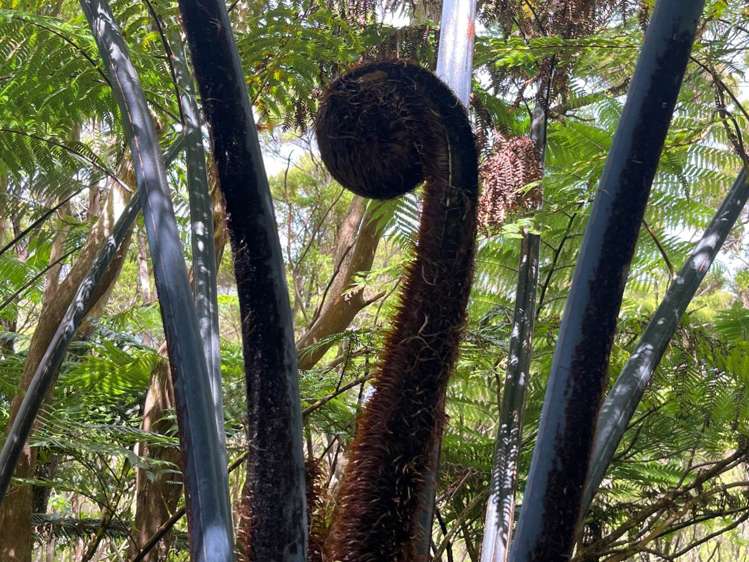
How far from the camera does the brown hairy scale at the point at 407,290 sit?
1028 millimetres

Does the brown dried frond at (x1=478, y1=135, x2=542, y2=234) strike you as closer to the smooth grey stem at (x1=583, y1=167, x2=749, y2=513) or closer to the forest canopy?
the forest canopy

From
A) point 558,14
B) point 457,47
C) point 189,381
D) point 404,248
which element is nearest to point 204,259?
point 189,381

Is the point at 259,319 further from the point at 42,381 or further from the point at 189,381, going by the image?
the point at 42,381

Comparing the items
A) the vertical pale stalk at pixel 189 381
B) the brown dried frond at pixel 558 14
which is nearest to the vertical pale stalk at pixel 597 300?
the vertical pale stalk at pixel 189 381

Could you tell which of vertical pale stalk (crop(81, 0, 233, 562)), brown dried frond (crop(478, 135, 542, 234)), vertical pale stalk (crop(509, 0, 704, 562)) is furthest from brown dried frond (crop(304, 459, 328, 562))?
brown dried frond (crop(478, 135, 542, 234))

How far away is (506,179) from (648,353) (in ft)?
2.84

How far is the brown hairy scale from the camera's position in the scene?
1.03 meters

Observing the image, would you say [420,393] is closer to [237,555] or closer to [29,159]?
[237,555]

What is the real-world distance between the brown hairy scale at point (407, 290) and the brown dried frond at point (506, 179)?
0.95 meters

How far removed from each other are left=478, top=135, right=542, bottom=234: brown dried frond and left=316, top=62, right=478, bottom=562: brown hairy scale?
0.95 meters

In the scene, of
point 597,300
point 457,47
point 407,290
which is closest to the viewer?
point 597,300

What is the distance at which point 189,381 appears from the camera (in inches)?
40.5

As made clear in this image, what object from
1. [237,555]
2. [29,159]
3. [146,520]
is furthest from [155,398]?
[237,555]

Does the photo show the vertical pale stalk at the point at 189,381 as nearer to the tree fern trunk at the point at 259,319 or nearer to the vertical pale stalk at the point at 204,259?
the tree fern trunk at the point at 259,319
